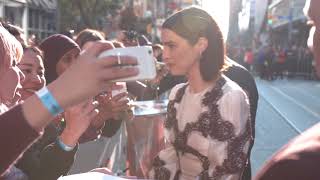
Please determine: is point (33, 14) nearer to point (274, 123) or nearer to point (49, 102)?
point (274, 123)

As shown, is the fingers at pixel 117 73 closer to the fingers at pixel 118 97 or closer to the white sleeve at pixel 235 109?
the white sleeve at pixel 235 109

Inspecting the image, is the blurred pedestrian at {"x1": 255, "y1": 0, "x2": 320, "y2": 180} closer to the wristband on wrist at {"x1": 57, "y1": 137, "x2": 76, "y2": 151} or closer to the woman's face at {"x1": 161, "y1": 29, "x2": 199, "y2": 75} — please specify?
the wristband on wrist at {"x1": 57, "y1": 137, "x2": 76, "y2": 151}

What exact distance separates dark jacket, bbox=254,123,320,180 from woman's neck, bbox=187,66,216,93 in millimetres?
1930

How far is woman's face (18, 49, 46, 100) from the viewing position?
11.4 ft

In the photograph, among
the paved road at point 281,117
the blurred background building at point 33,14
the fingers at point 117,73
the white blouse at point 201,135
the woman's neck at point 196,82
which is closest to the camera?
the fingers at point 117,73

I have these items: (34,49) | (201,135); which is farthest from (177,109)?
(34,49)

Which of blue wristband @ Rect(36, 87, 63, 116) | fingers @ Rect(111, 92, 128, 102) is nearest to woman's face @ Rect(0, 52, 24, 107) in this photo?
blue wristband @ Rect(36, 87, 63, 116)

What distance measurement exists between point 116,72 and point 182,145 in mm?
1801

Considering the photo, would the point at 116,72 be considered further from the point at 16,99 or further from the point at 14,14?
the point at 14,14

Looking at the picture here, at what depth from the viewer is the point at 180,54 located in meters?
3.42

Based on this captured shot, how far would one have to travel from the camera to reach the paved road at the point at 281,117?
10.2m

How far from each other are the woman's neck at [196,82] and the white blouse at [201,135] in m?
0.03

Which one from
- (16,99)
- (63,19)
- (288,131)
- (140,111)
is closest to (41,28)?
(63,19)

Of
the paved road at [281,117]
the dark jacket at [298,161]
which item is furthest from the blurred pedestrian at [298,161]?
the paved road at [281,117]
